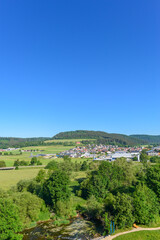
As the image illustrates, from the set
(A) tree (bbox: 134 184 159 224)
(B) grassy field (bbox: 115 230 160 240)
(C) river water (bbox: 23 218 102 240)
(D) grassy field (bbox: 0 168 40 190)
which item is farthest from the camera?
(D) grassy field (bbox: 0 168 40 190)

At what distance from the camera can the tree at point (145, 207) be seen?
32500mm

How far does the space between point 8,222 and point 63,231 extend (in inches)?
441

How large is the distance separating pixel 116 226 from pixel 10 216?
1949 cm

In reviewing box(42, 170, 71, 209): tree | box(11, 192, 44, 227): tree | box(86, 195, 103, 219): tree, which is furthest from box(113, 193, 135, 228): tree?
box(11, 192, 44, 227): tree

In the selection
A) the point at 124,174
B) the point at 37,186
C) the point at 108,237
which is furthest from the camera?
the point at 124,174

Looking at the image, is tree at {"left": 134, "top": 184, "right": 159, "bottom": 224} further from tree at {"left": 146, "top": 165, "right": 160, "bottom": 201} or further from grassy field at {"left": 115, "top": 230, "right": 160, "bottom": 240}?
tree at {"left": 146, "top": 165, "right": 160, "bottom": 201}

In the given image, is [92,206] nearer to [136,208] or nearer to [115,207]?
[115,207]

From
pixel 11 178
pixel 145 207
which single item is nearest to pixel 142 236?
pixel 145 207

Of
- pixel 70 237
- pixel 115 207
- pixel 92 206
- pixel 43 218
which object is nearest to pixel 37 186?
pixel 43 218

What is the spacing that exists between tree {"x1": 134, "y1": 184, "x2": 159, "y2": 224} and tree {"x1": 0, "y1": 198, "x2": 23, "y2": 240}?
73.2 ft

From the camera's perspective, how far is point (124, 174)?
58.1 m

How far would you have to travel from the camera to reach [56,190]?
40938mm

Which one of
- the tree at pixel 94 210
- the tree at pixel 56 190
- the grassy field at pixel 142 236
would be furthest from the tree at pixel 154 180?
the tree at pixel 56 190

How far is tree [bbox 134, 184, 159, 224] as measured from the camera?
3250 centimetres
